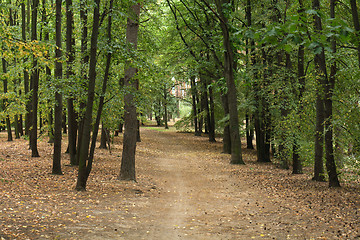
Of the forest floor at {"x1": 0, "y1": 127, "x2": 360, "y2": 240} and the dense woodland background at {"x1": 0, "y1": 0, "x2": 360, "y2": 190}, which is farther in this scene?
the dense woodland background at {"x1": 0, "y1": 0, "x2": 360, "y2": 190}

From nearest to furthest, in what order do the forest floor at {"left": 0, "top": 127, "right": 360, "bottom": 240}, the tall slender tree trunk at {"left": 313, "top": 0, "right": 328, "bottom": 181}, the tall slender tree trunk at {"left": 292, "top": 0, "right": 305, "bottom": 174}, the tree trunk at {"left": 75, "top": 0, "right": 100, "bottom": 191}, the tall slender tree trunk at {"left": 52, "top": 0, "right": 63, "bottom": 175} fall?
the forest floor at {"left": 0, "top": 127, "right": 360, "bottom": 240}
the tree trunk at {"left": 75, "top": 0, "right": 100, "bottom": 191}
the tall slender tree trunk at {"left": 313, "top": 0, "right": 328, "bottom": 181}
the tall slender tree trunk at {"left": 52, "top": 0, "right": 63, "bottom": 175}
the tall slender tree trunk at {"left": 292, "top": 0, "right": 305, "bottom": 174}

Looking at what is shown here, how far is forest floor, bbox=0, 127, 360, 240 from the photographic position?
676 cm

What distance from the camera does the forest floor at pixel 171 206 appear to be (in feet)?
22.2

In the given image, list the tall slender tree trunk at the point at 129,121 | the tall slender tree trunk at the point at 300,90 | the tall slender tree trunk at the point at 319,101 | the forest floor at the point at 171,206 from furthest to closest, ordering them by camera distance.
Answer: the tall slender tree trunk at the point at 300,90 < the tall slender tree trunk at the point at 129,121 < the tall slender tree trunk at the point at 319,101 < the forest floor at the point at 171,206

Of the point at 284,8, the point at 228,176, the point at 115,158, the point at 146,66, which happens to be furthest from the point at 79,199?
the point at 284,8

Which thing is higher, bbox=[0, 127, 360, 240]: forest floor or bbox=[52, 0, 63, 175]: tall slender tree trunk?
bbox=[52, 0, 63, 175]: tall slender tree trunk

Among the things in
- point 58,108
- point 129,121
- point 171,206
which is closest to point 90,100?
point 129,121

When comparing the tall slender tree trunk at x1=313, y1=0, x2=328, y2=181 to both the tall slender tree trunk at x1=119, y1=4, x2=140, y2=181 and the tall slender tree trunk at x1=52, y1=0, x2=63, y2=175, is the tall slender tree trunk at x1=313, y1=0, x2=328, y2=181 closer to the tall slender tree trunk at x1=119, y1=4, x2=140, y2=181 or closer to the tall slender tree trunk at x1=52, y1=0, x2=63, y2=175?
the tall slender tree trunk at x1=119, y1=4, x2=140, y2=181

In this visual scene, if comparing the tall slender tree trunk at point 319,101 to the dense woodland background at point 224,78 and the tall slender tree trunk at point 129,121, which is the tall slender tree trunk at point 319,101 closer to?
the dense woodland background at point 224,78

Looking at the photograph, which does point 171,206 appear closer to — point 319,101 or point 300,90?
point 319,101

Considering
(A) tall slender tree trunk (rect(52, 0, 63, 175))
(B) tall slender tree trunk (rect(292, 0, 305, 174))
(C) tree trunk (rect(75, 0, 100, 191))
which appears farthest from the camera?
(B) tall slender tree trunk (rect(292, 0, 305, 174))

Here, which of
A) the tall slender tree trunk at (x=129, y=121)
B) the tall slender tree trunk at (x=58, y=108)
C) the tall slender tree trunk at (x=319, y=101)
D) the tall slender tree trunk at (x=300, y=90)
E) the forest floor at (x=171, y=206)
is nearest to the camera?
the forest floor at (x=171, y=206)

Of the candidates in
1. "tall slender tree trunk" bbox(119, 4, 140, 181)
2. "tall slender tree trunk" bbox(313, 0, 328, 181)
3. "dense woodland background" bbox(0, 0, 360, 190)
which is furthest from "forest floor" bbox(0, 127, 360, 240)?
"dense woodland background" bbox(0, 0, 360, 190)

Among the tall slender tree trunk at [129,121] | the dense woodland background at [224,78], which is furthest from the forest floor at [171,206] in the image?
the dense woodland background at [224,78]
